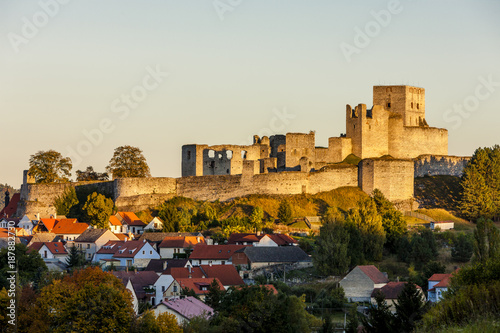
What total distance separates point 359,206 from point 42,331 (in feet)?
110

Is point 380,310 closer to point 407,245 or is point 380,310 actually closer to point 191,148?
point 407,245

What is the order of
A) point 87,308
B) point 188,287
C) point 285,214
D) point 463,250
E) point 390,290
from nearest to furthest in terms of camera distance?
point 87,308 → point 188,287 → point 390,290 → point 463,250 → point 285,214

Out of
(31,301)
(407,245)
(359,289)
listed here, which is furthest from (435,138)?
(31,301)

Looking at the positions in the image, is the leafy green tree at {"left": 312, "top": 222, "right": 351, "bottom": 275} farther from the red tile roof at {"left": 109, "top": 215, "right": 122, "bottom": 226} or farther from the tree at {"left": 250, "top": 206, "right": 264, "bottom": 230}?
the red tile roof at {"left": 109, "top": 215, "right": 122, "bottom": 226}

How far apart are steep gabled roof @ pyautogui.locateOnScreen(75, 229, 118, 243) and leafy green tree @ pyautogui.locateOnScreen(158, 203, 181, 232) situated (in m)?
4.27

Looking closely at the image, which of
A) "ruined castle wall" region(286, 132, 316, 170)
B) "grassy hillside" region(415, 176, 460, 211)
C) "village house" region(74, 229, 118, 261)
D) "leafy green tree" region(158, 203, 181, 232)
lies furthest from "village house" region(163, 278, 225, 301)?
"grassy hillside" region(415, 176, 460, 211)

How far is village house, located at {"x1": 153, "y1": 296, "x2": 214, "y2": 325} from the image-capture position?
4259cm

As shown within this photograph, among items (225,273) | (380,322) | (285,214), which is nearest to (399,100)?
(285,214)

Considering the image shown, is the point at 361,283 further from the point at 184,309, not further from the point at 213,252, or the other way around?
the point at 184,309

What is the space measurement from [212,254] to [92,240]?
38.9 ft

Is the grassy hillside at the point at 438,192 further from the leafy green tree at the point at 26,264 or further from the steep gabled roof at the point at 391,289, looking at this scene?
the leafy green tree at the point at 26,264

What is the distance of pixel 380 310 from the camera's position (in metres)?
40.1

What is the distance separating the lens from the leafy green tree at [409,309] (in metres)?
39.5

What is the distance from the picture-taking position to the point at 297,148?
251 feet
